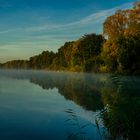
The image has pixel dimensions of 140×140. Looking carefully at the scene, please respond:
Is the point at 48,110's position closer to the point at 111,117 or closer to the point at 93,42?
the point at 111,117

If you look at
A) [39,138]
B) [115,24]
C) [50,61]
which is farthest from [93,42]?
[39,138]

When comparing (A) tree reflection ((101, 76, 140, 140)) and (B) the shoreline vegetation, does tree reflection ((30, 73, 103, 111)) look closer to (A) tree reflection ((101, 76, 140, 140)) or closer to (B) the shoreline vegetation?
(A) tree reflection ((101, 76, 140, 140))

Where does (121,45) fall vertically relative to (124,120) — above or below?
above

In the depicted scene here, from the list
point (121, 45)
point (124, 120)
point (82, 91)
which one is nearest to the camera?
point (124, 120)

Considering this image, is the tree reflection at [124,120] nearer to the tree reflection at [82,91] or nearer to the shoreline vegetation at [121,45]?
the tree reflection at [82,91]

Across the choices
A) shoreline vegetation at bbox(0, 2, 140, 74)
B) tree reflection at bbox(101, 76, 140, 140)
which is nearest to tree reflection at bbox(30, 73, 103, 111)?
tree reflection at bbox(101, 76, 140, 140)

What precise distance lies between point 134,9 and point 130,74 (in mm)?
9904

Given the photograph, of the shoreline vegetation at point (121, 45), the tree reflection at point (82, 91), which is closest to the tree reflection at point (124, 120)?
the tree reflection at point (82, 91)

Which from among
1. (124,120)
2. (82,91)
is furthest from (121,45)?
(124,120)

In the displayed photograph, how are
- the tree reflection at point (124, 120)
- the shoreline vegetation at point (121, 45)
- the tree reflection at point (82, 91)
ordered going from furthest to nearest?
the shoreline vegetation at point (121, 45)
the tree reflection at point (82, 91)
the tree reflection at point (124, 120)

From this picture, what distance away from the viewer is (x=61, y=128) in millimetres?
11773

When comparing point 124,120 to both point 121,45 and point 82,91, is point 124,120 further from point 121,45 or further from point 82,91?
point 121,45

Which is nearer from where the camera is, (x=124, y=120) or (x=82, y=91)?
(x=124, y=120)

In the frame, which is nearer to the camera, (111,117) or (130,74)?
(111,117)
